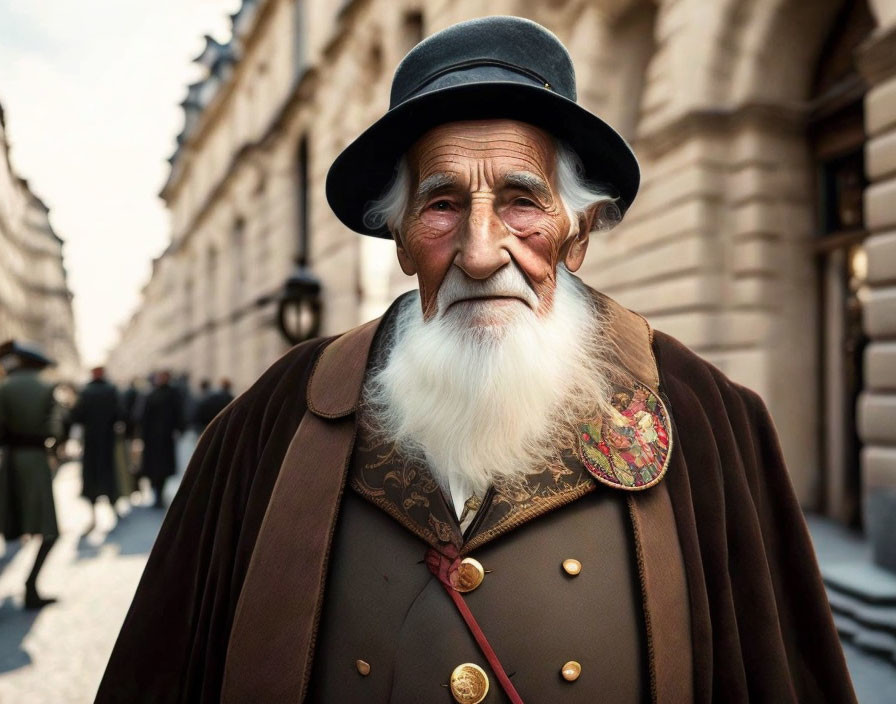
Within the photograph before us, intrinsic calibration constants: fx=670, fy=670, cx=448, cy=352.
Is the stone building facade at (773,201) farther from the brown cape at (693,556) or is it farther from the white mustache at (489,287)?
the white mustache at (489,287)

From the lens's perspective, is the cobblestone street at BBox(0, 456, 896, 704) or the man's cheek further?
the cobblestone street at BBox(0, 456, 896, 704)

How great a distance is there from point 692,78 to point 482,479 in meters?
7.00

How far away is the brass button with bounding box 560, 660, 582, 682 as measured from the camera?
1.20 meters

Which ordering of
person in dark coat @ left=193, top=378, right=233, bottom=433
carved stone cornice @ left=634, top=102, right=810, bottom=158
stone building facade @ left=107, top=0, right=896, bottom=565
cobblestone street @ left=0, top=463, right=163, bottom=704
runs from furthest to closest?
person in dark coat @ left=193, top=378, right=233, bottom=433, carved stone cornice @ left=634, top=102, right=810, bottom=158, stone building facade @ left=107, top=0, right=896, bottom=565, cobblestone street @ left=0, top=463, right=163, bottom=704

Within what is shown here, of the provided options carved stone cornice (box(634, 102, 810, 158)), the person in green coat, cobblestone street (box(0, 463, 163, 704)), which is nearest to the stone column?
carved stone cornice (box(634, 102, 810, 158))

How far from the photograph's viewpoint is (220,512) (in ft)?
4.95

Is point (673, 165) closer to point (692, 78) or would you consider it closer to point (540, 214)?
point (692, 78)

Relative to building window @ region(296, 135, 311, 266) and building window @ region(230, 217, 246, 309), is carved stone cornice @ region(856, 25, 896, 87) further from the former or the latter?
building window @ region(230, 217, 246, 309)

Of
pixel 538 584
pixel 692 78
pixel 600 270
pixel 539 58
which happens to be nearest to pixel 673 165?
pixel 692 78

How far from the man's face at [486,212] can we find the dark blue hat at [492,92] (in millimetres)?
39

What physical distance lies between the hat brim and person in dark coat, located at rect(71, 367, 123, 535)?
740 centimetres

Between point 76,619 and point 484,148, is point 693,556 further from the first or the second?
point 76,619

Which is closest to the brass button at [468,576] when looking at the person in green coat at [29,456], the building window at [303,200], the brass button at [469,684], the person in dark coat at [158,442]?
the brass button at [469,684]

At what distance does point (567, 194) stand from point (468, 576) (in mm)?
841
